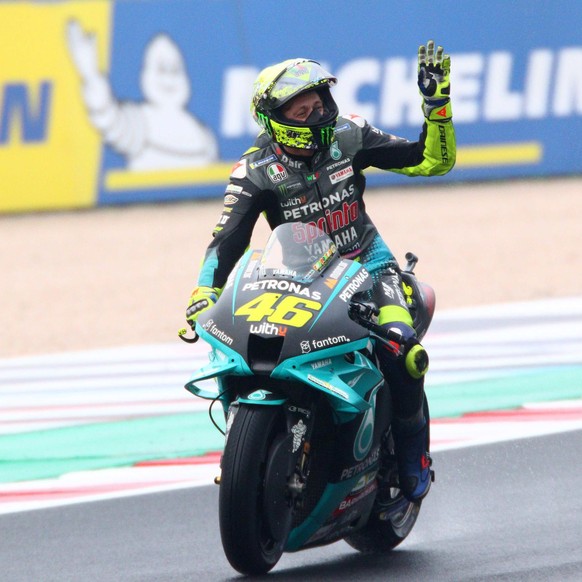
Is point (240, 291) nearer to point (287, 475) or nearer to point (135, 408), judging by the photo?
point (287, 475)

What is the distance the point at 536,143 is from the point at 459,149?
1134 millimetres

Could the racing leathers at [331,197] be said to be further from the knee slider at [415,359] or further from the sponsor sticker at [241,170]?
the knee slider at [415,359]

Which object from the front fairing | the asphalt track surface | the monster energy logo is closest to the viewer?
the front fairing

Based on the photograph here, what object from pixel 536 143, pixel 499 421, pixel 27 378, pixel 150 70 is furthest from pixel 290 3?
pixel 499 421

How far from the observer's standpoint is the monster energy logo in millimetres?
5332

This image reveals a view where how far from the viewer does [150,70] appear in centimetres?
1934

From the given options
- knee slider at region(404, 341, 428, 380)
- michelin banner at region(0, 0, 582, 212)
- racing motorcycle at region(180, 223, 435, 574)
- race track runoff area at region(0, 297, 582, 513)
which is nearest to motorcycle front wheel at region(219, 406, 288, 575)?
racing motorcycle at region(180, 223, 435, 574)

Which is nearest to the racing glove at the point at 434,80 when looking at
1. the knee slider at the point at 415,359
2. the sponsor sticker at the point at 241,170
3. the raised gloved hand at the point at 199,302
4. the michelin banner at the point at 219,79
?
the sponsor sticker at the point at 241,170

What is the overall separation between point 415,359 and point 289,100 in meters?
1.08

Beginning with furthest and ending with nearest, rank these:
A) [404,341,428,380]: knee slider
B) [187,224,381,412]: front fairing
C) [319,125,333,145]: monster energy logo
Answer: [319,125,333,145]: monster energy logo, [404,341,428,380]: knee slider, [187,224,381,412]: front fairing

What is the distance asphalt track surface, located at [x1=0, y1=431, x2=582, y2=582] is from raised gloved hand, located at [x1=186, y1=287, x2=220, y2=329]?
956mm

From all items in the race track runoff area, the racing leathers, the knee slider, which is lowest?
the race track runoff area

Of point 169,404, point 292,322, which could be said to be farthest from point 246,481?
point 169,404

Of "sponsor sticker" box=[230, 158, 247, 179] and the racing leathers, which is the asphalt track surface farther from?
"sponsor sticker" box=[230, 158, 247, 179]
